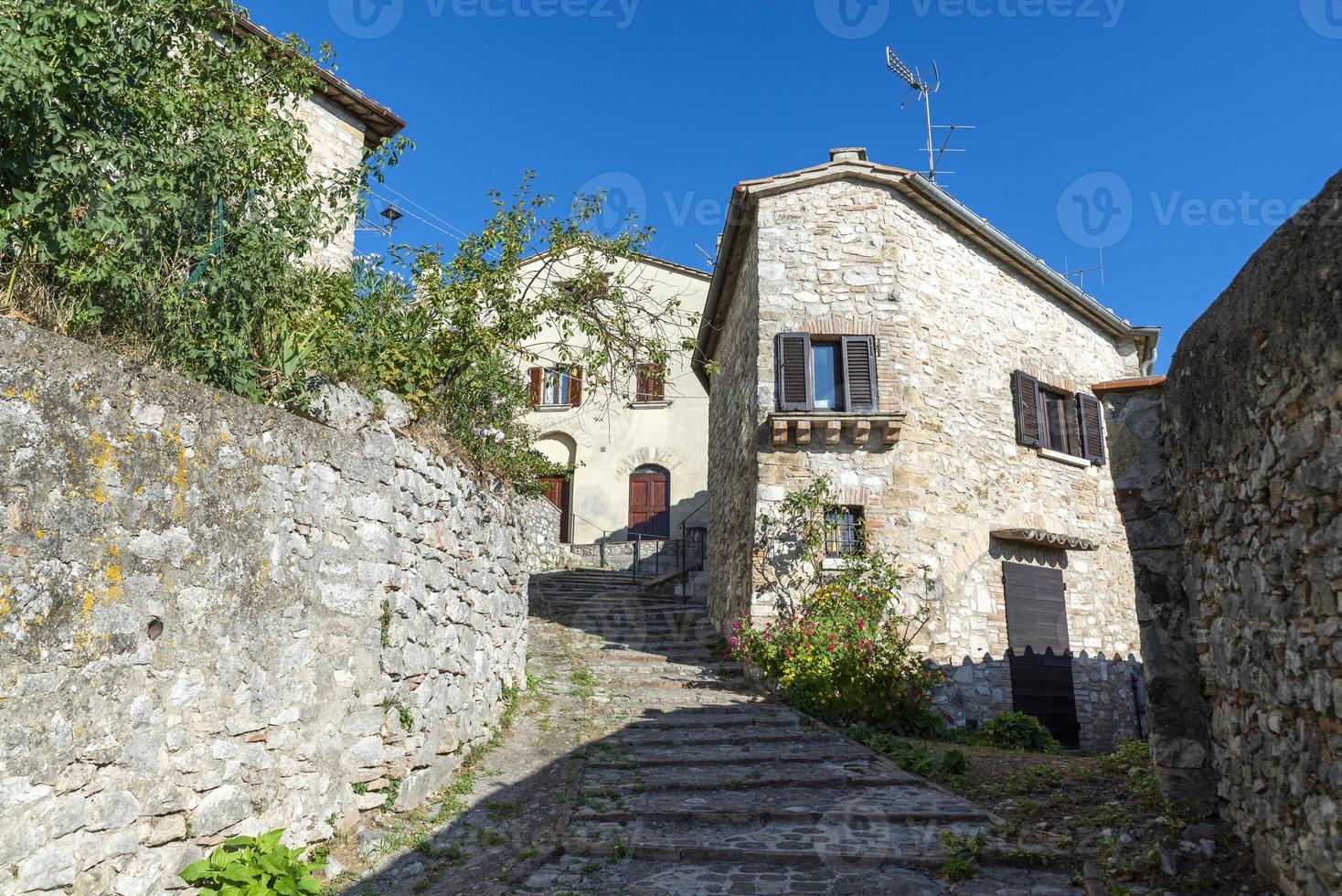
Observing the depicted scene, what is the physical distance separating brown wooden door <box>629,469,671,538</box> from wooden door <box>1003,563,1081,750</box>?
10.8 metres

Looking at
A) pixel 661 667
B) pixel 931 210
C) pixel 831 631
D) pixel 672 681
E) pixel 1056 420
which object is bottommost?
pixel 672 681

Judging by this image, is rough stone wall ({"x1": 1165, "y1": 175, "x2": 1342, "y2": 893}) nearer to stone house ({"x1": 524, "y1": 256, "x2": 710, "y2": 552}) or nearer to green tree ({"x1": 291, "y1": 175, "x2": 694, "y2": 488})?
green tree ({"x1": 291, "y1": 175, "x2": 694, "y2": 488})

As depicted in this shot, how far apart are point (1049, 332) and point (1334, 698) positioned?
10412 mm

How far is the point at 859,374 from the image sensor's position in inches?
408

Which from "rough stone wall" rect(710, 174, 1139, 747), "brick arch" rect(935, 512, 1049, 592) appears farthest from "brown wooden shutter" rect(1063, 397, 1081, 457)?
"brick arch" rect(935, 512, 1049, 592)

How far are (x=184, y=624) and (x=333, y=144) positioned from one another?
31.7ft

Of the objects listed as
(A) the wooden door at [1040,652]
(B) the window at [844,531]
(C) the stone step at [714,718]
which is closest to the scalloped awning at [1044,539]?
(A) the wooden door at [1040,652]

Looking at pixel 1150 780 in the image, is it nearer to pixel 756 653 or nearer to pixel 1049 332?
pixel 756 653

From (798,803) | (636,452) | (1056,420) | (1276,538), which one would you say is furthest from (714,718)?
(636,452)

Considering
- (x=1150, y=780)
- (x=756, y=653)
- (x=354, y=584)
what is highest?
(x=354, y=584)

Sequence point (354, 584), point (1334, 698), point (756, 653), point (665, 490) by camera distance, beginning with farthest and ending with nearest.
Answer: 1. point (665, 490)
2. point (756, 653)
3. point (354, 584)
4. point (1334, 698)

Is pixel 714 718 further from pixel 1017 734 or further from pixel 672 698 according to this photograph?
pixel 1017 734

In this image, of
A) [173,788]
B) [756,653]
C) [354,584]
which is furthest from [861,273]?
[173,788]

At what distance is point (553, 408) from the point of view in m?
21.5
